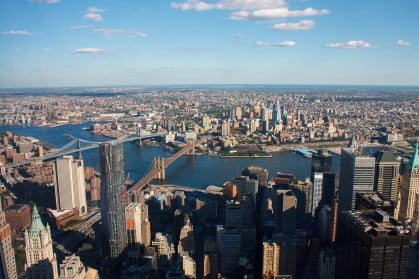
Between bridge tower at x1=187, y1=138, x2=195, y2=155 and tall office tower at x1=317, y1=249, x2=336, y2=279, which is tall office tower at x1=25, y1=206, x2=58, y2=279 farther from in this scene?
bridge tower at x1=187, y1=138, x2=195, y2=155

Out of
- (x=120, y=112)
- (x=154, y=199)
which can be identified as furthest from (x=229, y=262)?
(x=120, y=112)

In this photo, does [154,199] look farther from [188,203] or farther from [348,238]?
[348,238]

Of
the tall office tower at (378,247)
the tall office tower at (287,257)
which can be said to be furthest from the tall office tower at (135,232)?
the tall office tower at (378,247)

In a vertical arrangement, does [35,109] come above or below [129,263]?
above

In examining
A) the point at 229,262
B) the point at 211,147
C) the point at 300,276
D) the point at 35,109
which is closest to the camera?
the point at 300,276

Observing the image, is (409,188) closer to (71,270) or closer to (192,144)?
(71,270)

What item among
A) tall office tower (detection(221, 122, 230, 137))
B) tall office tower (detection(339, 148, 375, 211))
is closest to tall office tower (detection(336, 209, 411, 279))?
tall office tower (detection(339, 148, 375, 211))
